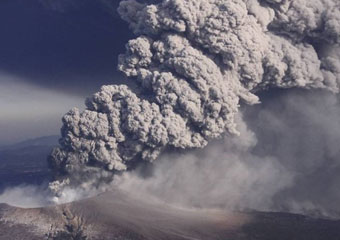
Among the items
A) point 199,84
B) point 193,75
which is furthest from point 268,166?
point 193,75

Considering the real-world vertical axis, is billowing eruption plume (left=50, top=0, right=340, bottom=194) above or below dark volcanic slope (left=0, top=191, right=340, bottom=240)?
above

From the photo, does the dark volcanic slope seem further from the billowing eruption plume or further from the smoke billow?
the billowing eruption plume

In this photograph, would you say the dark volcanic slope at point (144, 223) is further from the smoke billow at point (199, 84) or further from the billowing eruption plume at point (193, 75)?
the billowing eruption plume at point (193, 75)

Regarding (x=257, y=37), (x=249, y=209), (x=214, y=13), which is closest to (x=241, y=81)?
(x=257, y=37)

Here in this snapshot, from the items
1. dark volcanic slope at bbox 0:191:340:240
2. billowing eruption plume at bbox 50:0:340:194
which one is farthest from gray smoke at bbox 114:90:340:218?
dark volcanic slope at bbox 0:191:340:240

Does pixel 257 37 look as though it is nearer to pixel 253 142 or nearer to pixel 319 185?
pixel 253 142

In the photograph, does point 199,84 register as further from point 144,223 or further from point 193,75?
point 144,223
